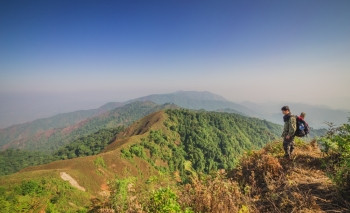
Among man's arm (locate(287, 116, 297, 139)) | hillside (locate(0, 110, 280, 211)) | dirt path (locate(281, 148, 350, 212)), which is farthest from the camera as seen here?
hillside (locate(0, 110, 280, 211))

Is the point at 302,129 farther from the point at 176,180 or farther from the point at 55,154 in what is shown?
the point at 55,154

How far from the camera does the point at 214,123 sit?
92750mm

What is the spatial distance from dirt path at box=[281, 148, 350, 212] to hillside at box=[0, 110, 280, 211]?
2.58 metres

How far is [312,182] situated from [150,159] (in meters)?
49.4

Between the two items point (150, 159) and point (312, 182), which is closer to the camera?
point (312, 182)

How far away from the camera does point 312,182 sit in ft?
16.3

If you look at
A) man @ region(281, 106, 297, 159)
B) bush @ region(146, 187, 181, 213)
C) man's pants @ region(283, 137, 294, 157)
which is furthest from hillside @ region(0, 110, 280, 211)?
man's pants @ region(283, 137, 294, 157)

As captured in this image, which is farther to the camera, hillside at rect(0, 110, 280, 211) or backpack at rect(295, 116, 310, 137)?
hillside at rect(0, 110, 280, 211)

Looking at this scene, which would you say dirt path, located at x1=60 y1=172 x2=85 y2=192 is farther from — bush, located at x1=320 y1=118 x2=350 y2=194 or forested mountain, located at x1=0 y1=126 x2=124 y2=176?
forested mountain, located at x1=0 y1=126 x2=124 y2=176

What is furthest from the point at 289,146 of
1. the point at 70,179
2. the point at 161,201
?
the point at 70,179

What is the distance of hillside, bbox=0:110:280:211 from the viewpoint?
67.8 ft

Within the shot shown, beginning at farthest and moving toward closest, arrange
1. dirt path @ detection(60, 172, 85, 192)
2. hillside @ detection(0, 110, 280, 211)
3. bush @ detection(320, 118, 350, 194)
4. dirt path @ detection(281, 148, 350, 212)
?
dirt path @ detection(60, 172, 85, 192)
hillside @ detection(0, 110, 280, 211)
bush @ detection(320, 118, 350, 194)
dirt path @ detection(281, 148, 350, 212)

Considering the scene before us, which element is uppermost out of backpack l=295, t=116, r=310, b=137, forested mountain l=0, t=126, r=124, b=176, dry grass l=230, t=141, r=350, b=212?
backpack l=295, t=116, r=310, b=137

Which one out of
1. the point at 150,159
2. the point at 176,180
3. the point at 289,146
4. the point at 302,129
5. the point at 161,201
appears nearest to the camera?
the point at 161,201
